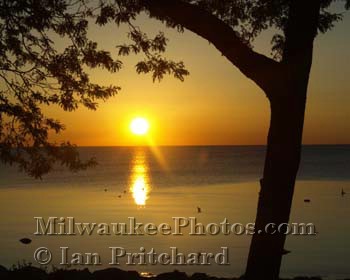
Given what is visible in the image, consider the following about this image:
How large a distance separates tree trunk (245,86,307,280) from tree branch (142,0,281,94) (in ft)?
1.29

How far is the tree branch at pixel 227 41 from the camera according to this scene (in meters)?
8.26

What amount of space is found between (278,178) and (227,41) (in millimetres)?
2153

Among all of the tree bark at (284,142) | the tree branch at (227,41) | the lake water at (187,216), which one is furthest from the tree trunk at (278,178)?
the lake water at (187,216)

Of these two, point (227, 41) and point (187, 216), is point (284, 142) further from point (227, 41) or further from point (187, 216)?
point (187, 216)

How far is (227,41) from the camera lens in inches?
328

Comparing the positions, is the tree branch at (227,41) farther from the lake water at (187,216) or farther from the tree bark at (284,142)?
the lake water at (187,216)

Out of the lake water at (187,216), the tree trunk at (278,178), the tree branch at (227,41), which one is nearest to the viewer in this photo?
the tree trunk at (278,178)

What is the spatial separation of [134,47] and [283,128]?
140 inches

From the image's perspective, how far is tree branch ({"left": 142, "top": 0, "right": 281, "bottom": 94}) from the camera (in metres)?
8.26

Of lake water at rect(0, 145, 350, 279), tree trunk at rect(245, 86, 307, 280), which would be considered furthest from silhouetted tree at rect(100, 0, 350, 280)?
lake water at rect(0, 145, 350, 279)

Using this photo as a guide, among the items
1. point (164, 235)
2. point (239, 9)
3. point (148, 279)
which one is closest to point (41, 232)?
point (164, 235)

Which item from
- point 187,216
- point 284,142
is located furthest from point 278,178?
point 187,216

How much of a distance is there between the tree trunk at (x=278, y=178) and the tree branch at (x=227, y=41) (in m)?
0.39

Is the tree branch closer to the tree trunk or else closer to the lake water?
the tree trunk
